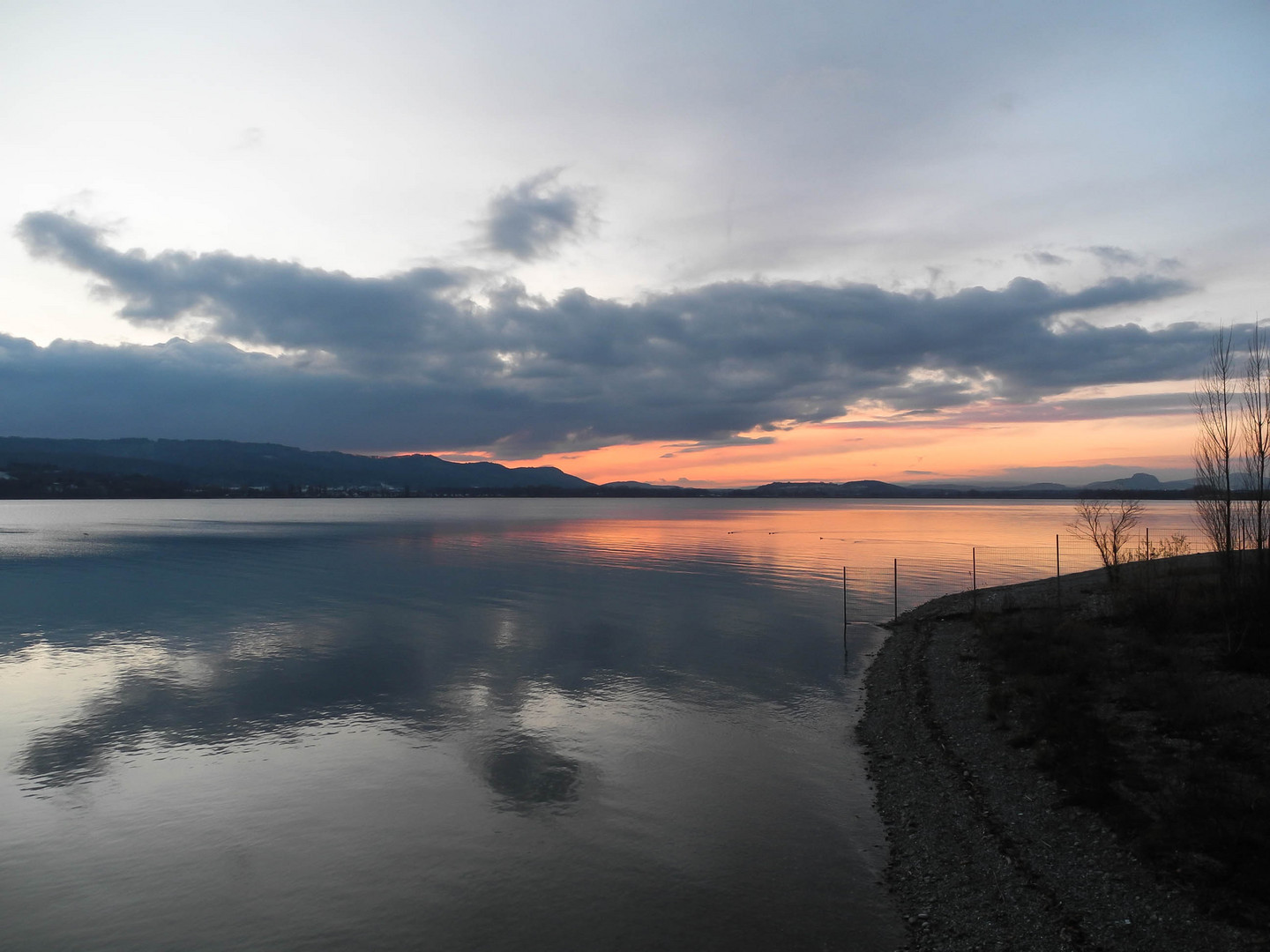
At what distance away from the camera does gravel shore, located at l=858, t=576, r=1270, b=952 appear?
1062 centimetres

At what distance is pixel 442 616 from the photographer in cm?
4228


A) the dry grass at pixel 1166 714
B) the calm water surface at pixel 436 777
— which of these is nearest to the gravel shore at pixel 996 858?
the dry grass at pixel 1166 714

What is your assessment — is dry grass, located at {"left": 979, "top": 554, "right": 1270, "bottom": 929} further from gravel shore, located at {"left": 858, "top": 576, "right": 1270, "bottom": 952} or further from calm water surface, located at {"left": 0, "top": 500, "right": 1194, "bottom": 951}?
calm water surface, located at {"left": 0, "top": 500, "right": 1194, "bottom": 951}

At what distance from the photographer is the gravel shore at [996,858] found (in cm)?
1062

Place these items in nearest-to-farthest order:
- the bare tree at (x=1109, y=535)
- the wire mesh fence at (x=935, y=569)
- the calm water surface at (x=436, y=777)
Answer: the calm water surface at (x=436, y=777) < the bare tree at (x=1109, y=535) < the wire mesh fence at (x=935, y=569)

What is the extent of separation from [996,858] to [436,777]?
13.1 metres

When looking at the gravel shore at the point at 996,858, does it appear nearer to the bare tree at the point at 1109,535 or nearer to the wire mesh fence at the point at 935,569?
the bare tree at the point at 1109,535

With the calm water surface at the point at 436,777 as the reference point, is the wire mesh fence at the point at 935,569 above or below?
below

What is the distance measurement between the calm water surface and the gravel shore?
81cm

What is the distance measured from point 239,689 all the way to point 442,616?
640 inches

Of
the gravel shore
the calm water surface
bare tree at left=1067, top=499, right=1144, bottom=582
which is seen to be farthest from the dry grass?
the calm water surface

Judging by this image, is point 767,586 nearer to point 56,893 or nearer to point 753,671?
point 753,671

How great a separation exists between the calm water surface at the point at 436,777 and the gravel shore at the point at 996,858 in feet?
2.67

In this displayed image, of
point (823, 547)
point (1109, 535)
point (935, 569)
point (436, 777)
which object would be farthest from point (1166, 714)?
point (823, 547)
